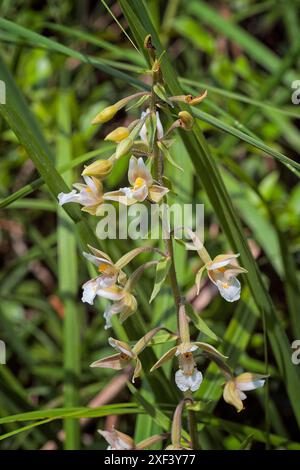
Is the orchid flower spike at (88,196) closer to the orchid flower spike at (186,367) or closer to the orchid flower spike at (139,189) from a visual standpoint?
the orchid flower spike at (139,189)

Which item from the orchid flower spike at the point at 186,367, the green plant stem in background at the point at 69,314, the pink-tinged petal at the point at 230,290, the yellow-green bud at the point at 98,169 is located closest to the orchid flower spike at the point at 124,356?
the orchid flower spike at the point at 186,367

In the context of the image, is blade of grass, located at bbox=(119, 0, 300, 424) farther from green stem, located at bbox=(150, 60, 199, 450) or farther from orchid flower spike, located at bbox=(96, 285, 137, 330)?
orchid flower spike, located at bbox=(96, 285, 137, 330)

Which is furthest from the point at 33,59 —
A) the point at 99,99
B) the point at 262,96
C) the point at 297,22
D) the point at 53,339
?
the point at 297,22

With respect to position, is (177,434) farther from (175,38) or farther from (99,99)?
(175,38)

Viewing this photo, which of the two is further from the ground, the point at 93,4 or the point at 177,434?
the point at 93,4

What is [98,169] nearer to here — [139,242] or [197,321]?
[197,321]

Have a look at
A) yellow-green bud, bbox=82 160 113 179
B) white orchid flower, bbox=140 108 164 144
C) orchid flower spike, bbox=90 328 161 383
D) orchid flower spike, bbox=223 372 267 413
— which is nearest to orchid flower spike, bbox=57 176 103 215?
yellow-green bud, bbox=82 160 113 179
